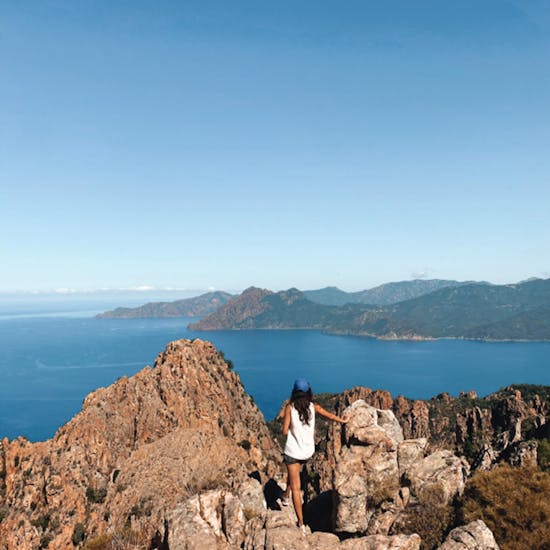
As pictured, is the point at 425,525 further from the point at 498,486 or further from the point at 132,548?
the point at 132,548

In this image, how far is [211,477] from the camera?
174 ft

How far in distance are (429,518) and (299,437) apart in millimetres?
5599

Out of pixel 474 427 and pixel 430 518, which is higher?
pixel 430 518

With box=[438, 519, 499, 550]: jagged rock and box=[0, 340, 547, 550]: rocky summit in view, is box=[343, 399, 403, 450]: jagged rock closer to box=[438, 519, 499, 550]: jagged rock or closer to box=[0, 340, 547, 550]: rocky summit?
box=[0, 340, 547, 550]: rocky summit


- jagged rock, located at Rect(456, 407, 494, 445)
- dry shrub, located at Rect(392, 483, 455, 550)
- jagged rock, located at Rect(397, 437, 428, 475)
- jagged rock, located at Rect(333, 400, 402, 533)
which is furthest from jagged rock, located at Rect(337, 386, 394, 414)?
dry shrub, located at Rect(392, 483, 455, 550)

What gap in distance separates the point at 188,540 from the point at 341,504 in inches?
198

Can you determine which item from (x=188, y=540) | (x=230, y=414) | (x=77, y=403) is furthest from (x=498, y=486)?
(x=77, y=403)

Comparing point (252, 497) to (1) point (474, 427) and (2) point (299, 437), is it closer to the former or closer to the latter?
(2) point (299, 437)

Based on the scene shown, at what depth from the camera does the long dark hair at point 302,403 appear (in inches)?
481

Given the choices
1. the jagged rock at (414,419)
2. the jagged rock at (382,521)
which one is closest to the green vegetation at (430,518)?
the jagged rock at (382,521)

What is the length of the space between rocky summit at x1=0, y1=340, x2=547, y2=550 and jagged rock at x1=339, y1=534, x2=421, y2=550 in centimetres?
3

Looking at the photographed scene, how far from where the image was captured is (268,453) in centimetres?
7219

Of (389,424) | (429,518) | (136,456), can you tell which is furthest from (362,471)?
(136,456)

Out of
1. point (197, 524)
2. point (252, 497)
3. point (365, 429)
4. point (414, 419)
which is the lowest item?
point (414, 419)
